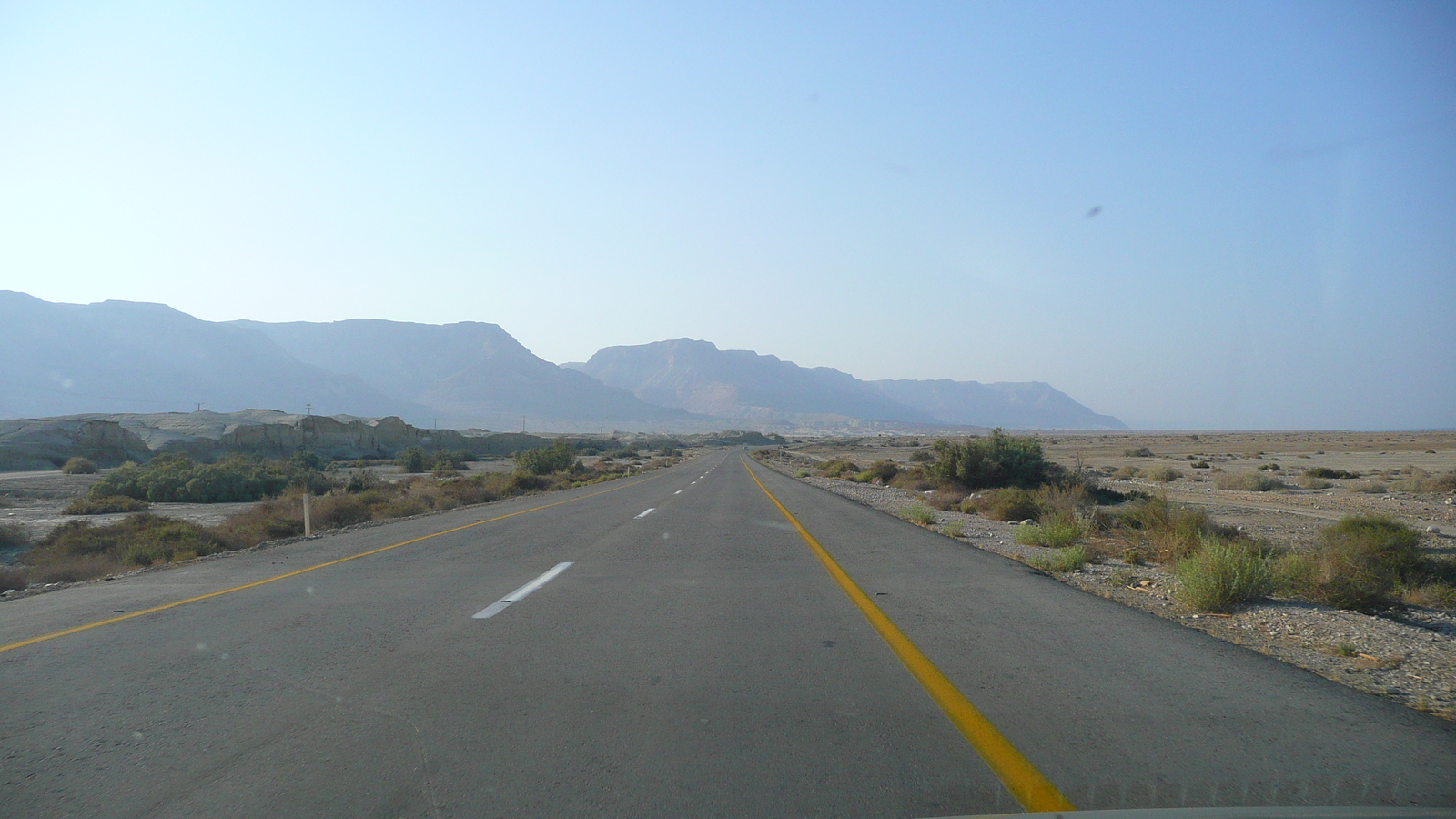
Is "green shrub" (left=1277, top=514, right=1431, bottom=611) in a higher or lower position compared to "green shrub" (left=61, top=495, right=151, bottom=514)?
higher

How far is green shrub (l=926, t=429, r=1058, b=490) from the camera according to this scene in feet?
85.0

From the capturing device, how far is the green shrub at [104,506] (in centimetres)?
2572

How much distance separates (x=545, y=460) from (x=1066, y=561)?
39.6 meters

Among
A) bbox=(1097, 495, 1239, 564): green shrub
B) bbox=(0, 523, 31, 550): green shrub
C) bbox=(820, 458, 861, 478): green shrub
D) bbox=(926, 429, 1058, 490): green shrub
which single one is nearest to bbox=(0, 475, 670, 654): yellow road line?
bbox=(0, 523, 31, 550): green shrub

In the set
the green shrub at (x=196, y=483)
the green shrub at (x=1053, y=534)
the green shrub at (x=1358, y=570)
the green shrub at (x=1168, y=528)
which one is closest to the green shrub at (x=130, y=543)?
the green shrub at (x=196, y=483)

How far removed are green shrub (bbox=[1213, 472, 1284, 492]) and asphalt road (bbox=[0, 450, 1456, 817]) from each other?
28.2m

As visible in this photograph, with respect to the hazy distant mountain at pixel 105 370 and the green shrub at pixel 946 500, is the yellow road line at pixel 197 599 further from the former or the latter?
the hazy distant mountain at pixel 105 370

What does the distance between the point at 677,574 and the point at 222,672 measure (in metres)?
5.14

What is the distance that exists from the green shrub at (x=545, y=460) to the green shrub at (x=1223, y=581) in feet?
126

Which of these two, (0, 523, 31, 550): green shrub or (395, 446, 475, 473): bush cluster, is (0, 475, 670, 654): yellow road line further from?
(395, 446, 475, 473): bush cluster

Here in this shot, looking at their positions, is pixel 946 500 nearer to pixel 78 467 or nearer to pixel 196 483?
pixel 196 483

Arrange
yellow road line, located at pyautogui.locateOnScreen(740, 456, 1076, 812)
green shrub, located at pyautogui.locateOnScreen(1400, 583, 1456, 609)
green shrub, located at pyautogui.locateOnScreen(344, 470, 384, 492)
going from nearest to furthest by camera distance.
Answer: yellow road line, located at pyautogui.locateOnScreen(740, 456, 1076, 812) → green shrub, located at pyautogui.locateOnScreen(1400, 583, 1456, 609) → green shrub, located at pyautogui.locateOnScreen(344, 470, 384, 492)

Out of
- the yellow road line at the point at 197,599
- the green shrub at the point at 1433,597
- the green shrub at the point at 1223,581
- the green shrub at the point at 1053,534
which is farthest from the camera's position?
the green shrub at the point at 1053,534

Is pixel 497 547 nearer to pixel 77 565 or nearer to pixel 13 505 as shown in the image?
pixel 77 565
